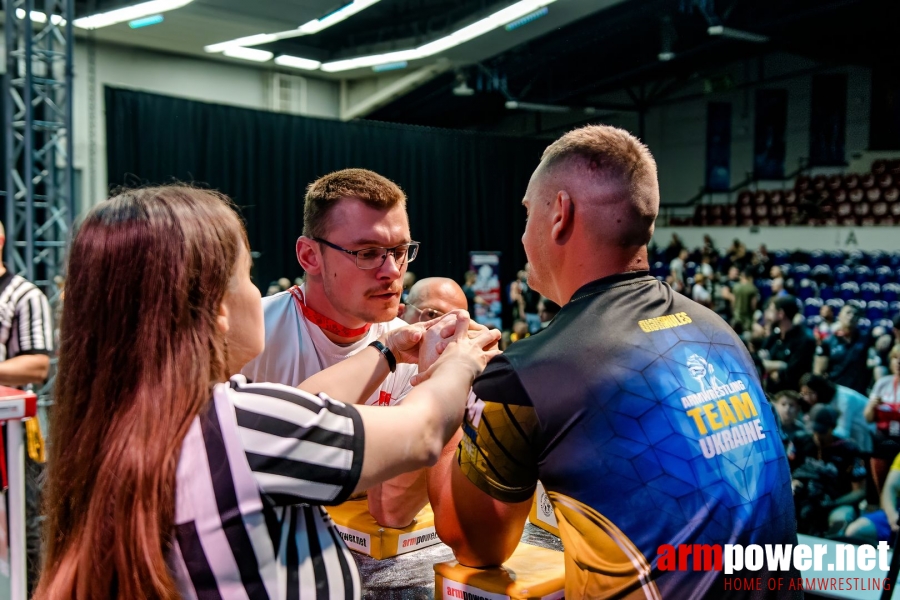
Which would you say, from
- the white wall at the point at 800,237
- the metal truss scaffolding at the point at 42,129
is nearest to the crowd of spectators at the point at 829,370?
the white wall at the point at 800,237

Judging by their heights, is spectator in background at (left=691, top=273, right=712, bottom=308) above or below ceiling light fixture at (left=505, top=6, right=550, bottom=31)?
below

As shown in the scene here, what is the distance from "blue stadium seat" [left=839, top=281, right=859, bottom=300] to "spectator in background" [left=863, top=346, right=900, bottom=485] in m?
7.18

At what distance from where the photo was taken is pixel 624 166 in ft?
4.27

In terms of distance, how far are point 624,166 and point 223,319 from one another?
2.48 ft

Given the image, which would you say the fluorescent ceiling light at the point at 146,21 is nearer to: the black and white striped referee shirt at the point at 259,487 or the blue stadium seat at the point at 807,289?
the black and white striped referee shirt at the point at 259,487

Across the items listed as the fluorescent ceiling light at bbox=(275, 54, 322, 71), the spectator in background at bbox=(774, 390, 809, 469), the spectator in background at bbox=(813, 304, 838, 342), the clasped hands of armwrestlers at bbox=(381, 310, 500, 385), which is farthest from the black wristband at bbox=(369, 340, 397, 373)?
the fluorescent ceiling light at bbox=(275, 54, 322, 71)

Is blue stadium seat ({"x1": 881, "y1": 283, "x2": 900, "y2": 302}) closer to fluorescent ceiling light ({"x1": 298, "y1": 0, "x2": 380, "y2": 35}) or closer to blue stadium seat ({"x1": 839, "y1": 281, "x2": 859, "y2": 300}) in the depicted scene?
blue stadium seat ({"x1": 839, "y1": 281, "x2": 859, "y2": 300})

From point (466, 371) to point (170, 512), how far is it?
1.74ft

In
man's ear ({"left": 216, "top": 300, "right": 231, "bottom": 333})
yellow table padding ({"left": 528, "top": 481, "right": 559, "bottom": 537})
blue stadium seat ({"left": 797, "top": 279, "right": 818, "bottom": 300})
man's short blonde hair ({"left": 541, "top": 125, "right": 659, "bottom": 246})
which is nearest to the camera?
man's ear ({"left": 216, "top": 300, "right": 231, "bottom": 333})

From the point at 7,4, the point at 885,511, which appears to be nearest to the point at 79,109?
the point at 7,4

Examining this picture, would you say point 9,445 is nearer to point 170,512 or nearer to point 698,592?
point 170,512

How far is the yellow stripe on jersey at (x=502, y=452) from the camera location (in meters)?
1.17

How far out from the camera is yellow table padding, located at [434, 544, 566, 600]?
3.93 feet

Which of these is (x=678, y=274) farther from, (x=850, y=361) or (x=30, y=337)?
(x=30, y=337)
